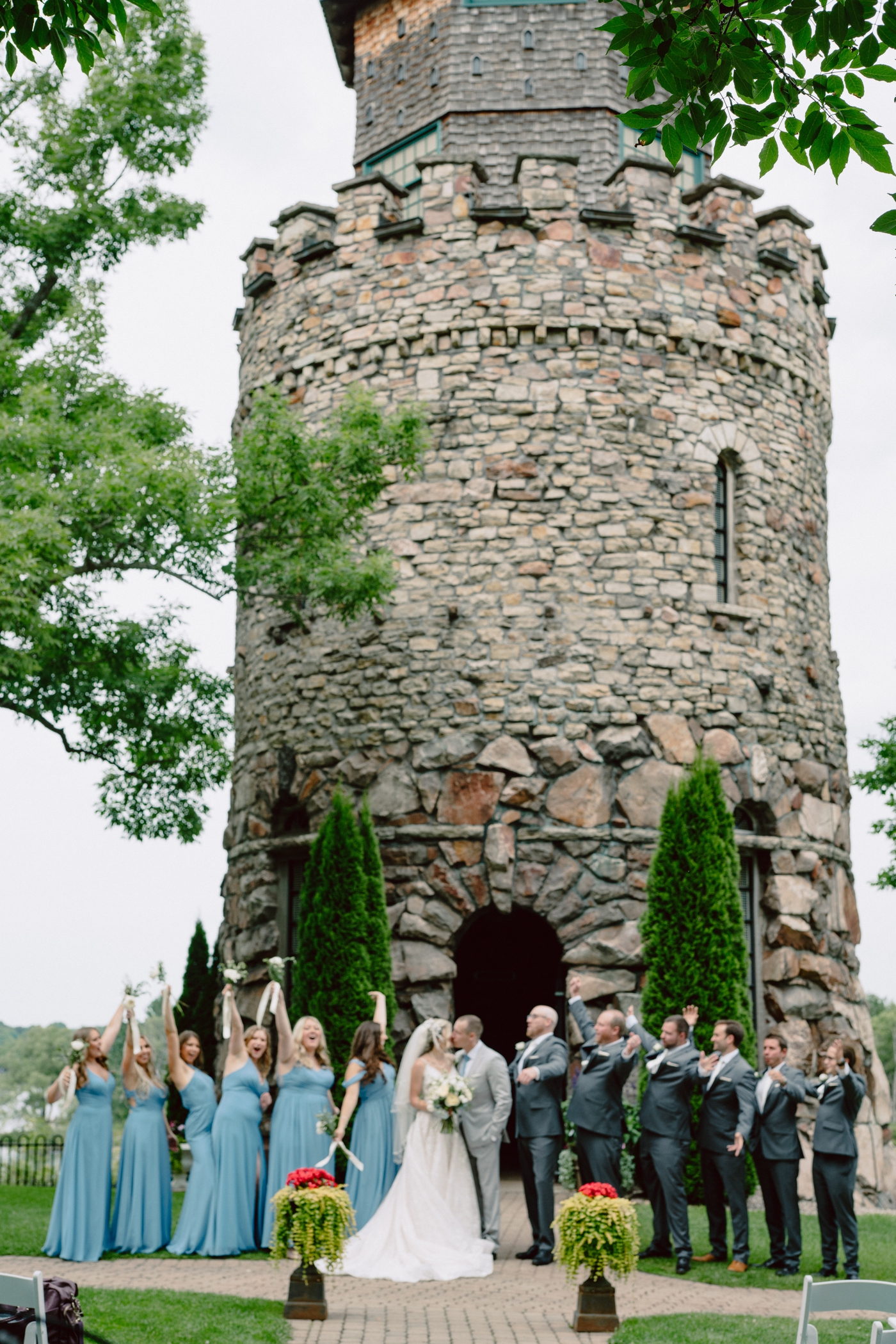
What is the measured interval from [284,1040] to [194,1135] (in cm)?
93

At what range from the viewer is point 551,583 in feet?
44.2

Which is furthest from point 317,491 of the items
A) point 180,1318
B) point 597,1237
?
point 180,1318

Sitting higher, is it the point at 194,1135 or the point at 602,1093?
the point at 602,1093

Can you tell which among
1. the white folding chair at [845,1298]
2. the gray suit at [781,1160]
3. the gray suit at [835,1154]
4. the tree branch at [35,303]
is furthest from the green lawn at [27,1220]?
the tree branch at [35,303]

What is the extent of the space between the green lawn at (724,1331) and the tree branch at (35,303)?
1069cm

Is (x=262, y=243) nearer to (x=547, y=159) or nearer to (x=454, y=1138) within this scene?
(x=547, y=159)

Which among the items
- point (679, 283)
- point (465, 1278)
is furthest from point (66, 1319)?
point (679, 283)

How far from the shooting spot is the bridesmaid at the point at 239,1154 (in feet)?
31.8

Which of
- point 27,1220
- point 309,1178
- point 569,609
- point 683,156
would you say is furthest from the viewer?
point 683,156

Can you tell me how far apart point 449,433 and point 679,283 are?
114 inches

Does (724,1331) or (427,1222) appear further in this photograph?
(427,1222)

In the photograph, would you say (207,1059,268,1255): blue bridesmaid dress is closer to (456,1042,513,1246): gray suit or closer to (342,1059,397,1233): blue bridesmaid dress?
(342,1059,397,1233): blue bridesmaid dress

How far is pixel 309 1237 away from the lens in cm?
761

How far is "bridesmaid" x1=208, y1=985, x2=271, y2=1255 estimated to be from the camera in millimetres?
9680
